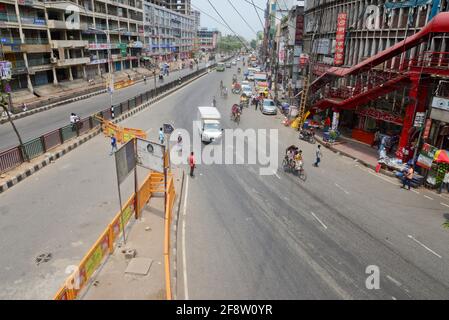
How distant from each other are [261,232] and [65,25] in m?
52.8

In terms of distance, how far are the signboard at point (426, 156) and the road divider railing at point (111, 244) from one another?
14149 mm

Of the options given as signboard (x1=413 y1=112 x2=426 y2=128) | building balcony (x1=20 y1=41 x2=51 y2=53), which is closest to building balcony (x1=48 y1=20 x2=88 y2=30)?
building balcony (x1=20 y1=41 x2=51 y2=53)

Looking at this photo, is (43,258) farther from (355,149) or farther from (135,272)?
(355,149)

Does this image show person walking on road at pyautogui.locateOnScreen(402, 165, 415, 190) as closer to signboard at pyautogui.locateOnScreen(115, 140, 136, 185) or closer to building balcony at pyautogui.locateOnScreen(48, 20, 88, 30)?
signboard at pyautogui.locateOnScreen(115, 140, 136, 185)

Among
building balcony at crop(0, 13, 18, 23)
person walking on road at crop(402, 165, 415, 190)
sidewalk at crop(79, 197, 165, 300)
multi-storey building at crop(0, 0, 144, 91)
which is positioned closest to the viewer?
sidewalk at crop(79, 197, 165, 300)

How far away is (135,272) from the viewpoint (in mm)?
10570

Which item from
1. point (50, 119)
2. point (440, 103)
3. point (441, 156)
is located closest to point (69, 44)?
point (50, 119)

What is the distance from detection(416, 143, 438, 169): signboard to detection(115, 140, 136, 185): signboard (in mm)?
15848

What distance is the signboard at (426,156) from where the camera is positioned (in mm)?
17803

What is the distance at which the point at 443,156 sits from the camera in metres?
Answer: 17.0

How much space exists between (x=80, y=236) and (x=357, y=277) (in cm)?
1032

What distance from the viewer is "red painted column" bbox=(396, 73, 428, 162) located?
62.3 ft

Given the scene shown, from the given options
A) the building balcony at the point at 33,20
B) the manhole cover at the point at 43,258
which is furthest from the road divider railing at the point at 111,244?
the building balcony at the point at 33,20

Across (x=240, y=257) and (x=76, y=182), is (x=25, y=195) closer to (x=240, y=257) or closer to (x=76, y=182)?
(x=76, y=182)
